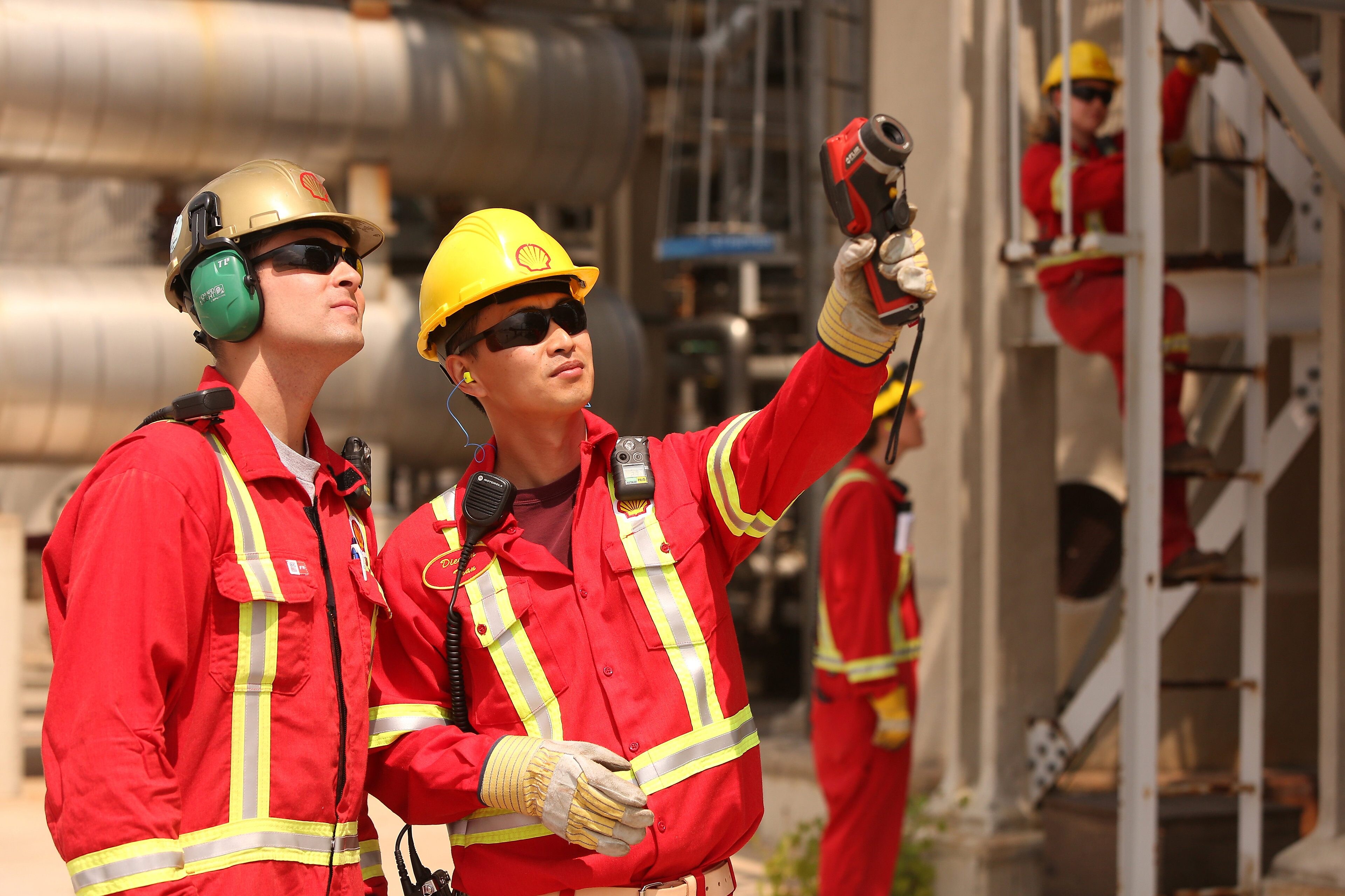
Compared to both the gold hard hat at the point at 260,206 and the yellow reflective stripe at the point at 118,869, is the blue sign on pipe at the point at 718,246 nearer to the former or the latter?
the gold hard hat at the point at 260,206

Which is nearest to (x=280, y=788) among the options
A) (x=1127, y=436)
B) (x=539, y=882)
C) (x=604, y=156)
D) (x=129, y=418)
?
(x=539, y=882)

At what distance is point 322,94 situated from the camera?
27.7ft

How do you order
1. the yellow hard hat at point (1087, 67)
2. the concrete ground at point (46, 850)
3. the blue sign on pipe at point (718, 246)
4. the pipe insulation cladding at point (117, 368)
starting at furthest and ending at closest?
the blue sign on pipe at point (718, 246) → the pipe insulation cladding at point (117, 368) → the concrete ground at point (46, 850) → the yellow hard hat at point (1087, 67)

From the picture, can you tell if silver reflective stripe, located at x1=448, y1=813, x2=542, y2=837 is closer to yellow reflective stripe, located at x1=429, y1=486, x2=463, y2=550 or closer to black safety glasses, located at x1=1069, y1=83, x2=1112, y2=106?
yellow reflective stripe, located at x1=429, y1=486, x2=463, y2=550

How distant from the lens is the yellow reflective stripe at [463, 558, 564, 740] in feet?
8.49

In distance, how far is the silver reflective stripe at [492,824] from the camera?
101 inches

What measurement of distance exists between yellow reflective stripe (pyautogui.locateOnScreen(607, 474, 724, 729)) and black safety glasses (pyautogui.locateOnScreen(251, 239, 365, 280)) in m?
0.68

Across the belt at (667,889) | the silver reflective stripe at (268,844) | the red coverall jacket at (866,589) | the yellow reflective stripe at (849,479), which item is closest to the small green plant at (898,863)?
the red coverall jacket at (866,589)

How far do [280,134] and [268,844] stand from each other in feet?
22.3

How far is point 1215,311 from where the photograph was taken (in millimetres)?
5461

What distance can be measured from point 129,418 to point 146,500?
20.7 ft

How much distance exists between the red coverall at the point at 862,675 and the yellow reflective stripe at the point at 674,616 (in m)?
2.81

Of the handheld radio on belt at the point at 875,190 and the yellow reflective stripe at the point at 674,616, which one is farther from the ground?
the handheld radio on belt at the point at 875,190

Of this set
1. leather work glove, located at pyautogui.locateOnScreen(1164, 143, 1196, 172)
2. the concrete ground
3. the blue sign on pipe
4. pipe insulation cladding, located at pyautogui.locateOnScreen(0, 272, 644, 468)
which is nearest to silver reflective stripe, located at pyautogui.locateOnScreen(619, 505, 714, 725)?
leather work glove, located at pyautogui.locateOnScreen(1164, 143, 1196, 172)
